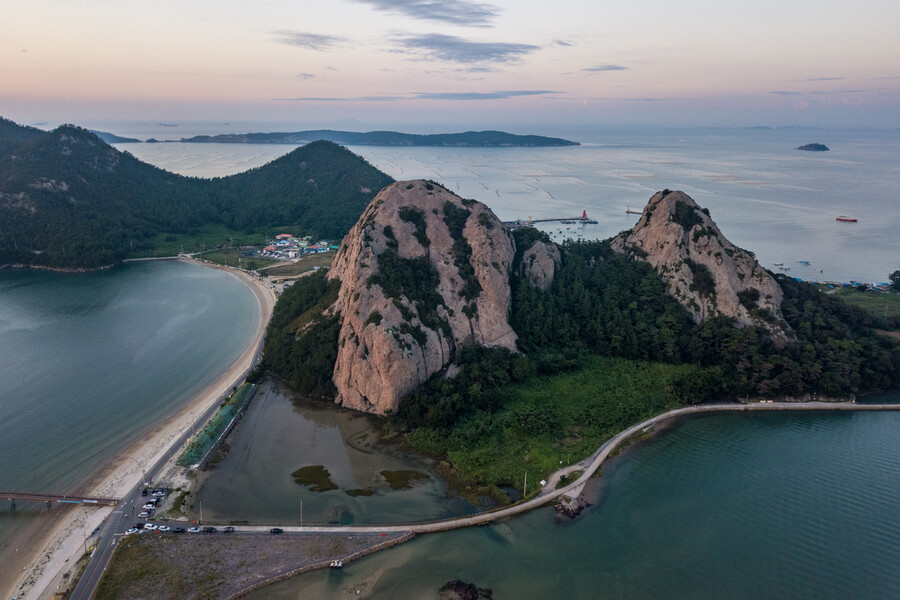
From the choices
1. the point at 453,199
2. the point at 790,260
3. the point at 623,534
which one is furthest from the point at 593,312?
the point at 790,260

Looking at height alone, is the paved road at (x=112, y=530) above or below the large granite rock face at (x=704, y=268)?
below

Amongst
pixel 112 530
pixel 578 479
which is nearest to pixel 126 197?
pixel 112 530

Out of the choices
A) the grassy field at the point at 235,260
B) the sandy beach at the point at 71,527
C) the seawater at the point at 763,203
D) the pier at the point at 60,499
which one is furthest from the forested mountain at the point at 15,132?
the pier at the point at 60,499

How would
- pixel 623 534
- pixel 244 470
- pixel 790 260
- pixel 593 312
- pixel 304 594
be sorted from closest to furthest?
pixel 304 594 → pixel 623 534 → pixel 244 470 → pixel 593 312 → pixel 790 260

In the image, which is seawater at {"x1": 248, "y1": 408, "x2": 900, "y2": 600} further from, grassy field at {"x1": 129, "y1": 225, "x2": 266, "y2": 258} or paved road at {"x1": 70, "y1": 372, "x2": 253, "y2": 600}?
grassy field at {"x1": 129, "y1": 225, "x2": 266, "y2": 258}

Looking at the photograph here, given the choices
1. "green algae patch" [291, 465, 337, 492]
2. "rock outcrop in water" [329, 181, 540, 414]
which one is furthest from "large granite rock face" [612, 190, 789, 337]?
"green algae patch" [291, 465, 337, 492]

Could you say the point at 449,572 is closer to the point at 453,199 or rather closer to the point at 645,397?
the point at 645,397

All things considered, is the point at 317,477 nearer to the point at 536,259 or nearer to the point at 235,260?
the point at 536,259

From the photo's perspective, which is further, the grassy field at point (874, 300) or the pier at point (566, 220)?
the pier at point (566, 220)

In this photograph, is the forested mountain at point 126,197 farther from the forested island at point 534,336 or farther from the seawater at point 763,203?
the forested island at point 534,336
